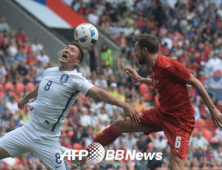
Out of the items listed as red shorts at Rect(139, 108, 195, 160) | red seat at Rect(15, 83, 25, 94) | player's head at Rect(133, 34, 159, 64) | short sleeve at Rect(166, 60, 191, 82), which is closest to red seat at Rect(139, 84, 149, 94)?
red seat at Rect(15, 83, 25, 94)

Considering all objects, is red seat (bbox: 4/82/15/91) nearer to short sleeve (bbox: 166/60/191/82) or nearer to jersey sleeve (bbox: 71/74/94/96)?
jersey sleeve (bbox: 71/74/94/96)

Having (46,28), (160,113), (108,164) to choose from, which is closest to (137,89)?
(46,28)

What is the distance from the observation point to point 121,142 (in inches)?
601

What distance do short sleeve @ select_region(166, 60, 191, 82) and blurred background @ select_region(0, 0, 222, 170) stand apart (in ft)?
18.0

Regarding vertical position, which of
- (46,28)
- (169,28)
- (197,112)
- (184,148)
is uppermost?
(169,28)

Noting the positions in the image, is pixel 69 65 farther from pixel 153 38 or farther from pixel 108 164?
pixel 108 164

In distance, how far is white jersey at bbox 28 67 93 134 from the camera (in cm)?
855

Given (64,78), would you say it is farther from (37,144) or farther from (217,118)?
(217,118)

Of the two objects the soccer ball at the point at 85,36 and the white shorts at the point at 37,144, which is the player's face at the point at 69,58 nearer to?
the soccer ball at the point at 85,36

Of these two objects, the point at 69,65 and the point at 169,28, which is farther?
the point at 169,28

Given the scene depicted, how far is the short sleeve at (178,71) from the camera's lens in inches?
347

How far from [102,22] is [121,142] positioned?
297 inches

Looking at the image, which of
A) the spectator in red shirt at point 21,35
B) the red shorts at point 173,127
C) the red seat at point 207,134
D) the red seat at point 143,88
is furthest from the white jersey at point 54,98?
the red seat at point 143,88

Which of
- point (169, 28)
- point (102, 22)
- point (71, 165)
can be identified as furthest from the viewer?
point (169, 28)
